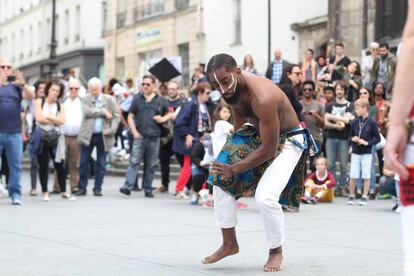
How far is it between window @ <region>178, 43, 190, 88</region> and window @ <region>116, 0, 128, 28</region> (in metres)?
6.32

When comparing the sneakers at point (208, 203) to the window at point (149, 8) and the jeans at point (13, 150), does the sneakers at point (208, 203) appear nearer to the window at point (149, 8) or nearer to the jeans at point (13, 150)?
the jeans at point (13, 150)

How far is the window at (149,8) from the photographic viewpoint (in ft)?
143

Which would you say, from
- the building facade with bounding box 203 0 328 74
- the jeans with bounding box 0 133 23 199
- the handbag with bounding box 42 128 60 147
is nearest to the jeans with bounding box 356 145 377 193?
the handbag with bounding box 42 128 60 147

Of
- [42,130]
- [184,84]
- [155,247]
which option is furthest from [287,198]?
[184,84]

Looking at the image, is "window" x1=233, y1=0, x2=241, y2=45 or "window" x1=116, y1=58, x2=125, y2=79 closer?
"window" x1=233, y1=0, x2=241, y2=45

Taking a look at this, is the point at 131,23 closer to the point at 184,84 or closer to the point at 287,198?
the point at 184,84

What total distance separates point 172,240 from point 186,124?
658 cm

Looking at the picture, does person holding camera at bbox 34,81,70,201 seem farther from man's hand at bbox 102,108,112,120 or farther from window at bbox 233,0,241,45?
window at bbox 233,0,241,45

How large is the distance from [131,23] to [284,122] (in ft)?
127

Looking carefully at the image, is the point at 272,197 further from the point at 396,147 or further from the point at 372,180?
the point at 372,180

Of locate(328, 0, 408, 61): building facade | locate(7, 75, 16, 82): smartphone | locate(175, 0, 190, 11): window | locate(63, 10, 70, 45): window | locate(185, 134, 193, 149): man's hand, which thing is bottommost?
locate(185, 134, 193, 149): man's hand

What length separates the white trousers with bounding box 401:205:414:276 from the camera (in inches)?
167

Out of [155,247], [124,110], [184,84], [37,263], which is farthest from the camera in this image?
[184,84]

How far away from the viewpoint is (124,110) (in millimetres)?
18484
